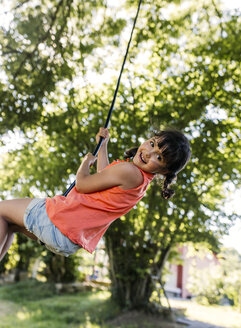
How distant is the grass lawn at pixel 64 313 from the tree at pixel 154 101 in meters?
1.01

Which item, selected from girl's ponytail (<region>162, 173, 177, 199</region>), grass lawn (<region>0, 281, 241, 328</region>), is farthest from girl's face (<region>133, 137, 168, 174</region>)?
grass lawn (<region>0, 281, 241, 328</region>)

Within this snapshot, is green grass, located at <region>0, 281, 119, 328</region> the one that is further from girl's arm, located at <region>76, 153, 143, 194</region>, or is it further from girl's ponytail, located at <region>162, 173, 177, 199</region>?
girl's arm, located at <region>76, 153, 143, 194</region>

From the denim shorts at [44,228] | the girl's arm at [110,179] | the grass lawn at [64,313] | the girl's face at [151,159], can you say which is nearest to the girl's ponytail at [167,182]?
the girl's face at [151,159]

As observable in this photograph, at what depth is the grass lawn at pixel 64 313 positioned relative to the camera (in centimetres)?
611

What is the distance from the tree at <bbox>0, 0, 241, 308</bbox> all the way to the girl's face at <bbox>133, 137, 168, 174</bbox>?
12.1 feet

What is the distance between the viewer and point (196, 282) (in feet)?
41.2

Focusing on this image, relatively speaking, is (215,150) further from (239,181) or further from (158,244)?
(158,244)

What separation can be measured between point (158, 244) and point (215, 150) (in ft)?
7.94

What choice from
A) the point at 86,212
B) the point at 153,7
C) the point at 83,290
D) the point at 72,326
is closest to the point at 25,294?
the point at 83,290

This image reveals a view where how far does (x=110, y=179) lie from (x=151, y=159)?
0.26 metres

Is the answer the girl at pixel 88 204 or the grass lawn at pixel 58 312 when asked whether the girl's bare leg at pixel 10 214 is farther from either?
the grass lawn at pixel 58 312

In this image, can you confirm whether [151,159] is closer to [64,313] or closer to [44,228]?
[44,228]

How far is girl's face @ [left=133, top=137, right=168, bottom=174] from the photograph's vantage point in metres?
1.94

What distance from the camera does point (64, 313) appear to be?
692 centimetres
